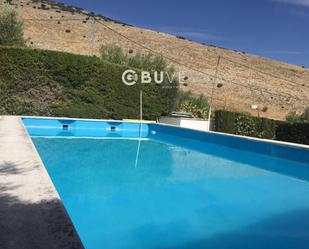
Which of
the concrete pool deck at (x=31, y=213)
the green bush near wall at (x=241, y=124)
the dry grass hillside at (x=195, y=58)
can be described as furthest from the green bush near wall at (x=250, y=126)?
the dry grass hillside at (x=195, y=58)

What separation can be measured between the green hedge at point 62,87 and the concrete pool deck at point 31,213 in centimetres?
1166

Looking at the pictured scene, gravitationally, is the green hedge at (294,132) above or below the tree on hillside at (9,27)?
below

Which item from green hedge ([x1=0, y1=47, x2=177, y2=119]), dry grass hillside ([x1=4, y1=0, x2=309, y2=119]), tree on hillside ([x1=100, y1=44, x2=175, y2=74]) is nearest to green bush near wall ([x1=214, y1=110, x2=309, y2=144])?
green hedge ([x1=0, y1=47, x2=177, y2=119])

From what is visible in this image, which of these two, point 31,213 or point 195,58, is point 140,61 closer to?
point 31,213

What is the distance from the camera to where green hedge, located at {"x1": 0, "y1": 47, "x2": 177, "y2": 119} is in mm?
14898

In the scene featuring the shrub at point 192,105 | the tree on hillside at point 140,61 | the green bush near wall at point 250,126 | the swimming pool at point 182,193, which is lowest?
the swimming pool at point 182,193

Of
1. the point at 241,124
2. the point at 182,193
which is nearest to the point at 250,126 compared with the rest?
the point at 241,124

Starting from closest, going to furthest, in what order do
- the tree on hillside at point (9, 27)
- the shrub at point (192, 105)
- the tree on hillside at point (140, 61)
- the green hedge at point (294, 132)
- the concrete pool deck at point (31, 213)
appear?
the concrete pool deck at point (31, 213) → the green hedge at point (294, 132) → the shrub at point (192, 105) → the tree on hillside at point (9, 27) → the tree on hillside at point (140, 61)

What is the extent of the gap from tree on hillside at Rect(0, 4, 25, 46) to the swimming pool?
9.49 meters

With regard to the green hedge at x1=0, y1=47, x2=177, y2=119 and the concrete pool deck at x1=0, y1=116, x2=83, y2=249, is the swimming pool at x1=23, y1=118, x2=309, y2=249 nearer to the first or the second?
the concrete pool deck at x1=0, y1=116, x2=83, y2=249

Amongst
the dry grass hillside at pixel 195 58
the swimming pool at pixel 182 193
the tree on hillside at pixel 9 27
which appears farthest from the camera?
the dry grass hillside at pixel 195 58

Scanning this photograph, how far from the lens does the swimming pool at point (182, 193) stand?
398cm

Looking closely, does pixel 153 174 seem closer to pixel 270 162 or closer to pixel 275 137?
pixel 270 162

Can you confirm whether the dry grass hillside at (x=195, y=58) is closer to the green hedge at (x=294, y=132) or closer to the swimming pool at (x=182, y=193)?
the green hedge at (x=294, y=132)
